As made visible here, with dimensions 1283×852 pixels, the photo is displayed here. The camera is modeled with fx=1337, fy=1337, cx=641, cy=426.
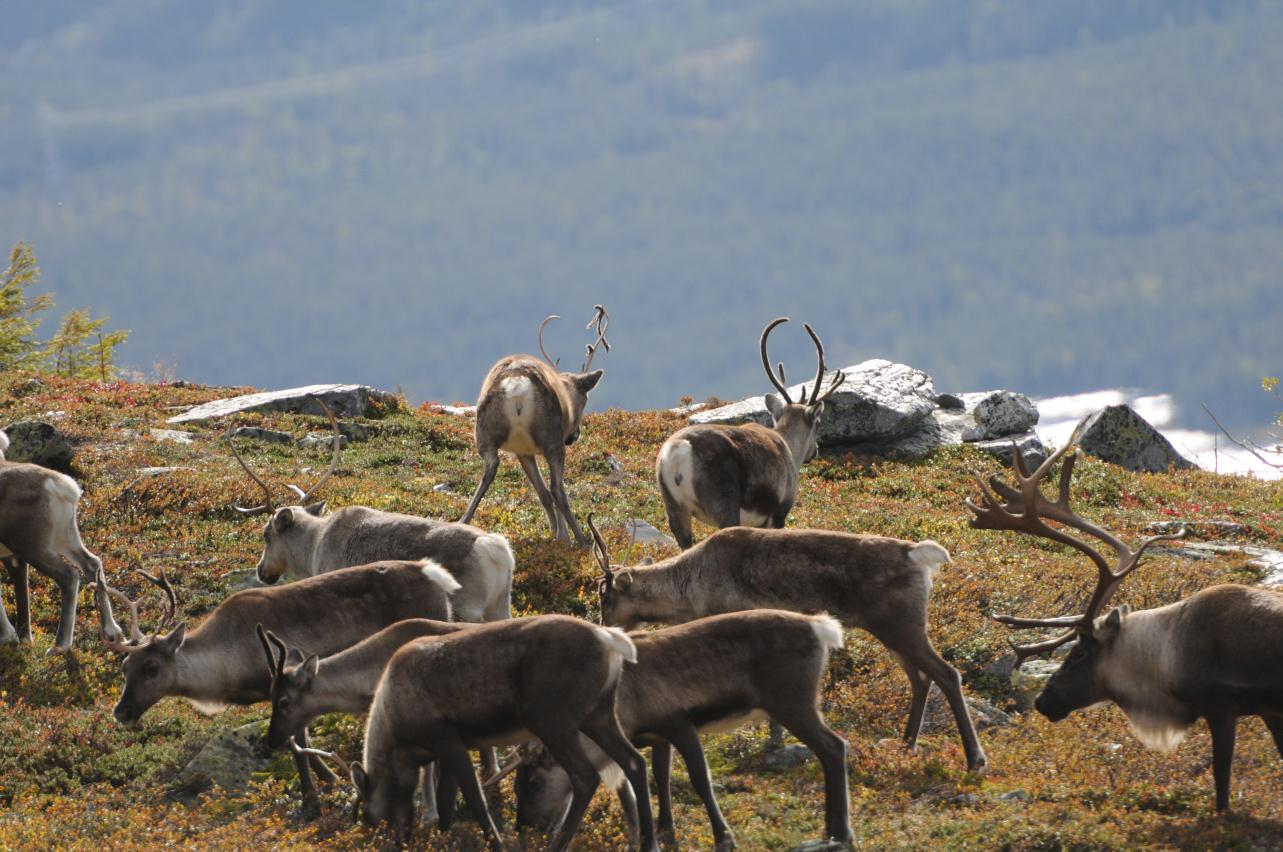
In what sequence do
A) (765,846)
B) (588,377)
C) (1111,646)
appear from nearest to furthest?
(765,846) → (1111,646) → (588,377)

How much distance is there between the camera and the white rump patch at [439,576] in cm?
955

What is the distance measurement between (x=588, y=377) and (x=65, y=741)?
26.2 ft

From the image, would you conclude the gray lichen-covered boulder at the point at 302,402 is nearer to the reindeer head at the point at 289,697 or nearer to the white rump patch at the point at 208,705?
the white rump patch at the point at 208,705

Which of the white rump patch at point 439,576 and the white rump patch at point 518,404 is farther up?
the white rump patch at point 518,404

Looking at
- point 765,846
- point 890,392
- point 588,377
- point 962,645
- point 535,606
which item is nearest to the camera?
point 765,846

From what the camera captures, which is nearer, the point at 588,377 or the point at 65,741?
the point at 65,741

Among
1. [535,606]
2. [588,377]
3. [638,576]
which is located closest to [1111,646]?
[638,576]

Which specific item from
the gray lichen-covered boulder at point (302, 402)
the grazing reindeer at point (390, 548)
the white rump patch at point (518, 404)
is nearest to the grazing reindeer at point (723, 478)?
the grazing reindeer at point (390, 548)

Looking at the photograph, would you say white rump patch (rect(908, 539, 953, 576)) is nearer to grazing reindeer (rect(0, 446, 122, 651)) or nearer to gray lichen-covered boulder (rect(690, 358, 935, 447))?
grazing reindeer (rect(0, 446, 122, 651))

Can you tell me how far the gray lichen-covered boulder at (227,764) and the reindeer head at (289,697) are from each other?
0.90 meters

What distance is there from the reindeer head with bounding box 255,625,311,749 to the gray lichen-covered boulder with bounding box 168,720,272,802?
897 millimetres

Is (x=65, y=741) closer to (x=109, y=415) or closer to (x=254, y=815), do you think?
(x=254, y=815)

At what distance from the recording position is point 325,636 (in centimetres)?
947

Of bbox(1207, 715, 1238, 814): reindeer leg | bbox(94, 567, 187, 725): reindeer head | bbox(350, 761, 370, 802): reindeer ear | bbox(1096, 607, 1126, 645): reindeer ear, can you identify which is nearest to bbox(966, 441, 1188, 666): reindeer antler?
bbox(1096, 607, 1126, 645): reindeer ear
